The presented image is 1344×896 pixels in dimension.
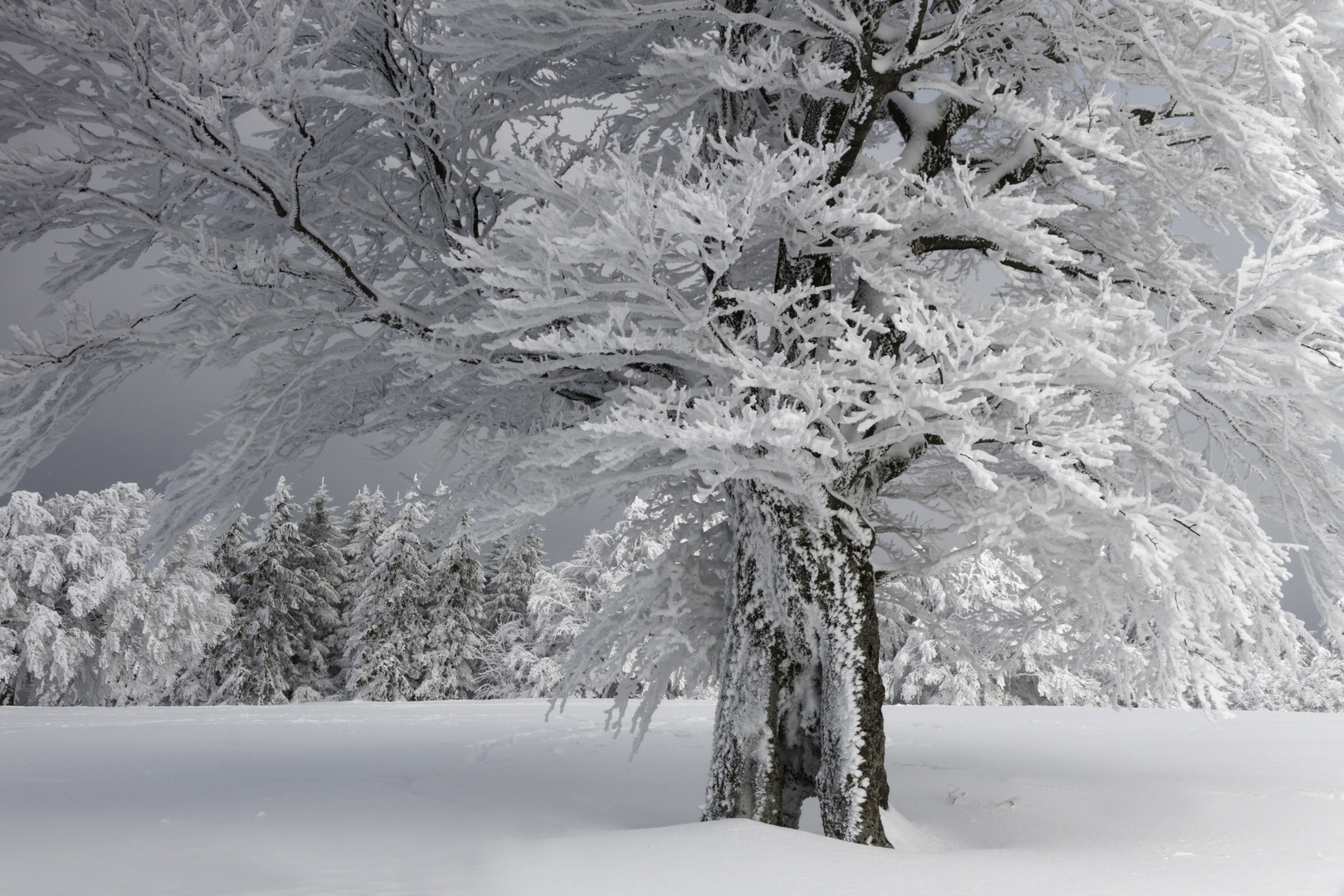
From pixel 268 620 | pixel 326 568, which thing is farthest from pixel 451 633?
pixel 326 568

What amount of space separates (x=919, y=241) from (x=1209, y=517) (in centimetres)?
250

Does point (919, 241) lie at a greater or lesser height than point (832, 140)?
lesser

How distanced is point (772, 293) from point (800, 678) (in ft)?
8.53

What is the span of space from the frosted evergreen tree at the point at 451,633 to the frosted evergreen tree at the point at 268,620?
15.2 ft

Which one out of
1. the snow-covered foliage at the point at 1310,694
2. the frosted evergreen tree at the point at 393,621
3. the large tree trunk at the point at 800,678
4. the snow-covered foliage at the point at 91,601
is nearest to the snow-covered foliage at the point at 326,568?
the frosted evergreen tree at the point at 393,621

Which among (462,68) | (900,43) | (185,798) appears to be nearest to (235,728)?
(185,798)

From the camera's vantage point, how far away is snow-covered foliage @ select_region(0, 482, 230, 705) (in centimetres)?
2192

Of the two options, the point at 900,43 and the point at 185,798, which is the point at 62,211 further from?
the point at 900,43

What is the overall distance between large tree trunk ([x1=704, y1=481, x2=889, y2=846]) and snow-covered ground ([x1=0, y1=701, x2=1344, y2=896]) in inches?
21.5

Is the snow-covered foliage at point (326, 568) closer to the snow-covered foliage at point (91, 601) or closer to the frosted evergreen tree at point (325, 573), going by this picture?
the frosted evergreen tree at point (325, 573)

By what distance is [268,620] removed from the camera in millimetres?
27750

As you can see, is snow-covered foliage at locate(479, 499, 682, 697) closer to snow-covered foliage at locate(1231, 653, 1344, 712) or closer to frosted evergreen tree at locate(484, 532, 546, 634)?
frosted evergreen tree at locate(484, 532, 546, 634)

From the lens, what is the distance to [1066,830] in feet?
18.9

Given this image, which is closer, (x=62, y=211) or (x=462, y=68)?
(x=62, y=211)
